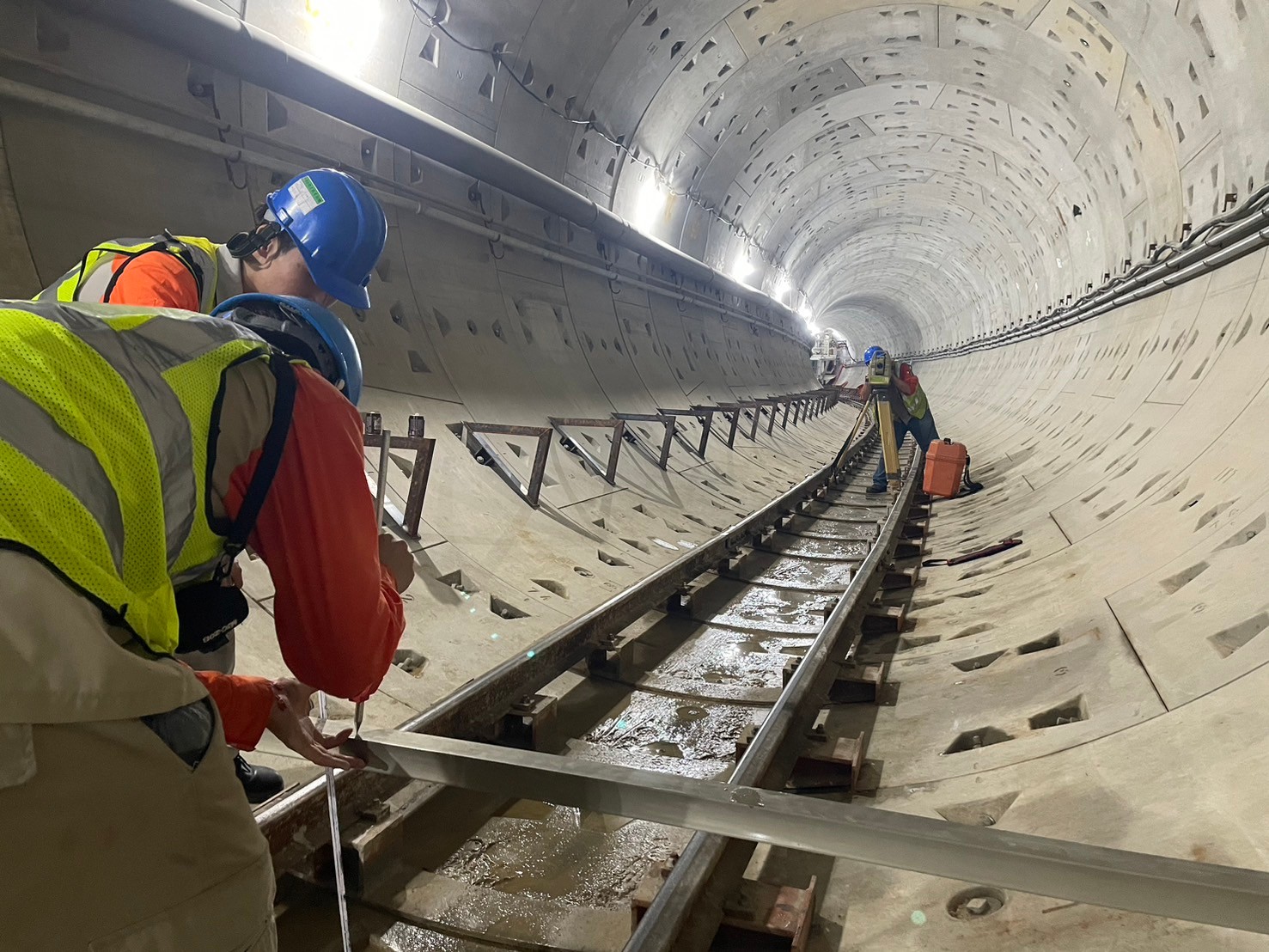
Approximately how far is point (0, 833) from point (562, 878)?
6.36 feet

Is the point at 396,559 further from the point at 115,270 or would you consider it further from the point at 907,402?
the point at 907,402

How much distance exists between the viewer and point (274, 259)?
269 cm

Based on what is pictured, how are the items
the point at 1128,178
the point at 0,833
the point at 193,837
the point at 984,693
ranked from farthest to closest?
1. the point at 1128,178
2. the point at 984,693
3. the point at 193,837
4. the point at 0,833

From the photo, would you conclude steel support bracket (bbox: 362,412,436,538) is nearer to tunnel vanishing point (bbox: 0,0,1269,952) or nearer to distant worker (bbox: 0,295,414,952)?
tunnel vanishing point (bbox: 0,0,1269,952)

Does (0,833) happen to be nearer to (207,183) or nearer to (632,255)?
(207,183)

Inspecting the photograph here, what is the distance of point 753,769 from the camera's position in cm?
270

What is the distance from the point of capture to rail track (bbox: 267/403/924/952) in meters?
2.25

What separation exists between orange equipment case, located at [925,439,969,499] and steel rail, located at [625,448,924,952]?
460cm

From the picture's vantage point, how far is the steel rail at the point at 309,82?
172 inches

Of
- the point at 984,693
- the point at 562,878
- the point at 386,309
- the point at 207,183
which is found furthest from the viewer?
the point at 386,309

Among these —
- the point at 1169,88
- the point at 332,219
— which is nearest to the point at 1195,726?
the point at 332,219

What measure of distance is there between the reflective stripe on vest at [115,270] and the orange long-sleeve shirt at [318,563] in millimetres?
1592

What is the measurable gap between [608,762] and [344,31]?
206 inches

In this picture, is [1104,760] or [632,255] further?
[632,255]
